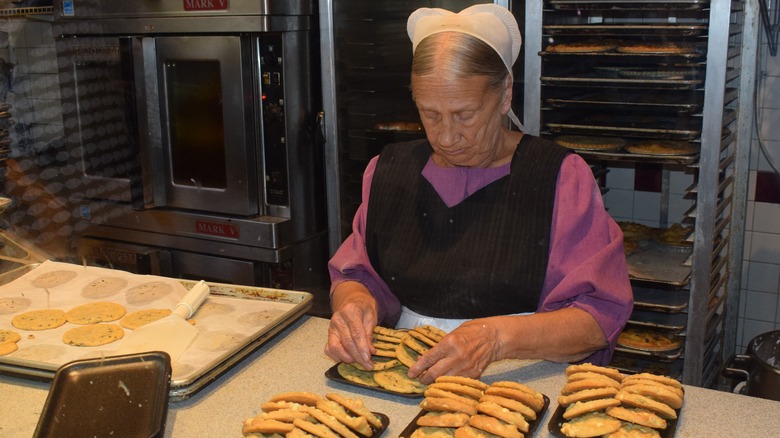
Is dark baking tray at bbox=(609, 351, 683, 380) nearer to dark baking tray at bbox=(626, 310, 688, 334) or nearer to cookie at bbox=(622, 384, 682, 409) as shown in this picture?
dark baking tray at bbox=(626, 310, 688, 334)

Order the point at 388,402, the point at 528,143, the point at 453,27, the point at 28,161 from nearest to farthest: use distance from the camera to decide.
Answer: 1. the point at 388,402
2. the point at 453,27
3. the point at 528,143
4. the point at 28,161

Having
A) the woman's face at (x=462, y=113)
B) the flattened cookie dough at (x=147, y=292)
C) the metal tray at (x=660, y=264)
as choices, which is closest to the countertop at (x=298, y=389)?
the flattened cookie dough at (x=147, y=292)

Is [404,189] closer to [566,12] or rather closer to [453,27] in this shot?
[453,27]

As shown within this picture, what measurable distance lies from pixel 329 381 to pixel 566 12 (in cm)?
206

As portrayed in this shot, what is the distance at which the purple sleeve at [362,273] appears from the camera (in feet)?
7.06

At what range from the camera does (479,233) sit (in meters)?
2.06

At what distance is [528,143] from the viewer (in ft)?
6.99

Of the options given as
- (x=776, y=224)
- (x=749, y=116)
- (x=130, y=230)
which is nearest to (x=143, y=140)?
(x=130, y=230)

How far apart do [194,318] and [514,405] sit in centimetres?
94

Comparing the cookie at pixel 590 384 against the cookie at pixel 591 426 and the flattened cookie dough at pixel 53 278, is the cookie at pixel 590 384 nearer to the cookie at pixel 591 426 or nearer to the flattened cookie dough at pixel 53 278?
the cookie at pixel 591 426

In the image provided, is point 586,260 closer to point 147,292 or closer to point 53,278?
point 147,292

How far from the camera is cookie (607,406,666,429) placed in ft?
4.56

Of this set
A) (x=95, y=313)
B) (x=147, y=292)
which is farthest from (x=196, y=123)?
(x=95, y=313)

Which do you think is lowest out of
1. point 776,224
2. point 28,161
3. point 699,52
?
point 776,224
